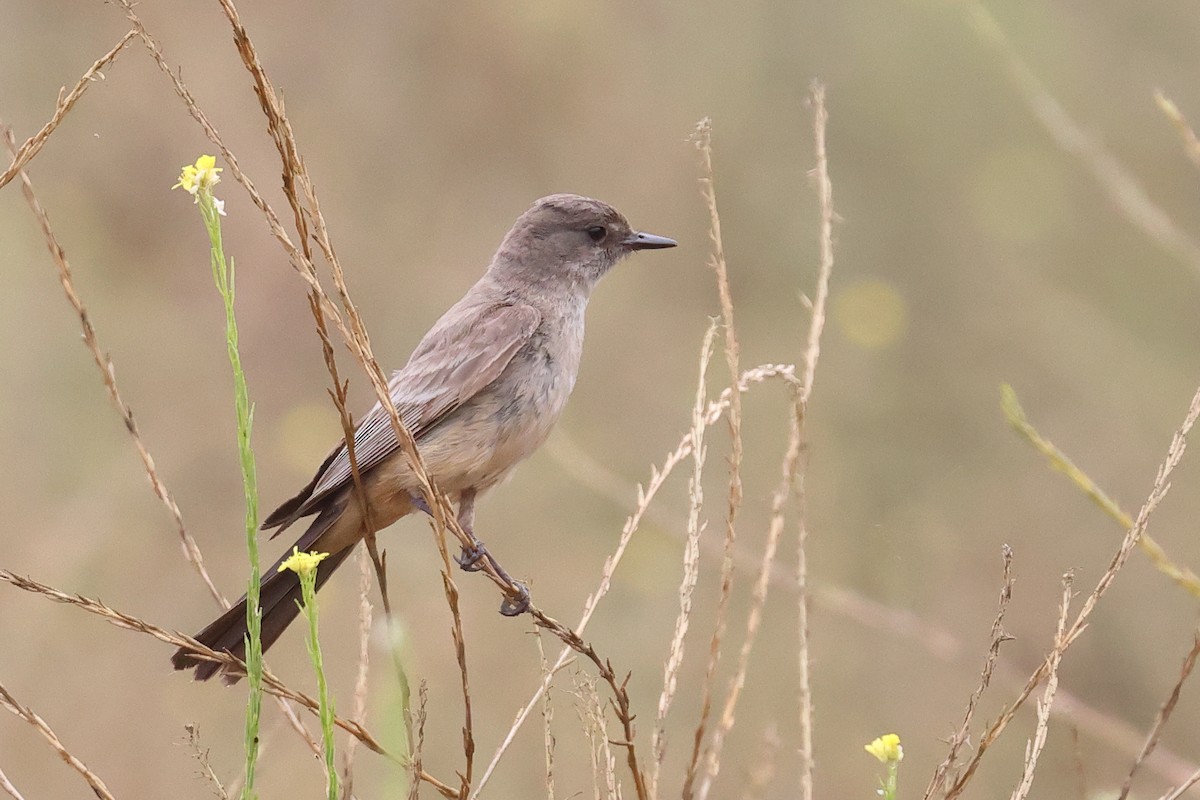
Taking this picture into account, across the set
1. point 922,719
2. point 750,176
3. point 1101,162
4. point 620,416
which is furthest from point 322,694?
point 750,176

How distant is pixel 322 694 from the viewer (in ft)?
5.50

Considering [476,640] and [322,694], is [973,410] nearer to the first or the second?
[476,640]

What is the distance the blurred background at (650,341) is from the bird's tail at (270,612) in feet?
4.65

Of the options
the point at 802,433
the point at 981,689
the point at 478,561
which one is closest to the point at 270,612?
the point at 478,561

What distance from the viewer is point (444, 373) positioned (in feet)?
12.8

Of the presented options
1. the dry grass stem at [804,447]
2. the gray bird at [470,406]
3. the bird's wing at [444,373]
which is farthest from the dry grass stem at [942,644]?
the dry grass stem at [804,447]

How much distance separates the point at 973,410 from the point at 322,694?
508 cm

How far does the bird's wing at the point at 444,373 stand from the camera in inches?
145

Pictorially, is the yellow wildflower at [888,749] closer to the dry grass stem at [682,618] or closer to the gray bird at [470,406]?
the dry grass stem at [682,618]

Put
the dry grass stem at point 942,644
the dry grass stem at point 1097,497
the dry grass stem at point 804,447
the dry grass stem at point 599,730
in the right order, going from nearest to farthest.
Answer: the dry grass stem at point 599,730, the dry grass stem at point 804,447, the dry grass stem at point 1097,497, the dry grass stem at point 942,644

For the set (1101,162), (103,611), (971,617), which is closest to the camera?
(103,611)

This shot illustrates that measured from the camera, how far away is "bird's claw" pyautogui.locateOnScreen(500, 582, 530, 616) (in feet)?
10.0

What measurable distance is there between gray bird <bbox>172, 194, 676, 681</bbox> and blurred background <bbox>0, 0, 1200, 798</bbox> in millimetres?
833

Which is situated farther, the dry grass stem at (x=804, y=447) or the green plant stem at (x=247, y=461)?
the dry grass stem at (x=804, y=447)
